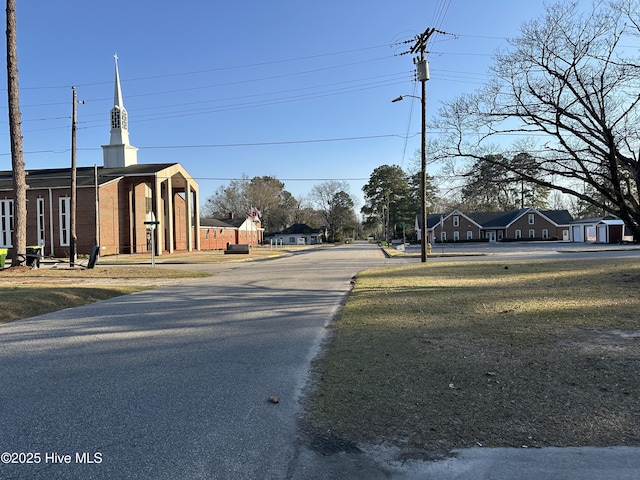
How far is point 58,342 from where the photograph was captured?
7.30 metres

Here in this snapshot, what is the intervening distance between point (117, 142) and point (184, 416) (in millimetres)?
51549

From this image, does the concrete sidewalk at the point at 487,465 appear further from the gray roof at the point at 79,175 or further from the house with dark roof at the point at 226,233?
the house with dark roof at the point at 226,233

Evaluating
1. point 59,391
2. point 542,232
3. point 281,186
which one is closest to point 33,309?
point 59,391

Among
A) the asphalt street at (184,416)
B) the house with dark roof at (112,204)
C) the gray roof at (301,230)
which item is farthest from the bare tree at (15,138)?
the gray roof at (301,230)

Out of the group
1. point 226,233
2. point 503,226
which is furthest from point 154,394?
point 503,226

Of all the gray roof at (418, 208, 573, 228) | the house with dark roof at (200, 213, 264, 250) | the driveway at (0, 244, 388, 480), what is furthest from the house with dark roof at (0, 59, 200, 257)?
the gray roof at (418, 208, 573, 228)

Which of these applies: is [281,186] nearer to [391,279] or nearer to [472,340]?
[391,279]

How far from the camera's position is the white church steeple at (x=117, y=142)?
49.5 m

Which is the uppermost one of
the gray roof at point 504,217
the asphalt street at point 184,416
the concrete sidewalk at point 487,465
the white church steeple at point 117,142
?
the white church steeple at point 117,142

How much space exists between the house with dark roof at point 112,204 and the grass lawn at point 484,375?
109ft

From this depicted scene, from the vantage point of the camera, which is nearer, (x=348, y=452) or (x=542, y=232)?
(x=348, y=452)

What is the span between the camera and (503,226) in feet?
240

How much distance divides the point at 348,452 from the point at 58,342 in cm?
577

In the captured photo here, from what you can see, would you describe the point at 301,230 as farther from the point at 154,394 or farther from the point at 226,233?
the point at 154,394
